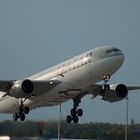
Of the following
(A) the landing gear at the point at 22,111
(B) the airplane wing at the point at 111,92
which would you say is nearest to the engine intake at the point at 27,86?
(A) the landing gear at the point at 22,111

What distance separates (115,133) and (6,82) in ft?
84.4

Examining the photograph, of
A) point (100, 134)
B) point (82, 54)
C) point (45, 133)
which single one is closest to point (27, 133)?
point (45, 133)

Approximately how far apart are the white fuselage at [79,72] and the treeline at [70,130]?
2.93 metres

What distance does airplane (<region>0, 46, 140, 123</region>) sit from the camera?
1726 inches

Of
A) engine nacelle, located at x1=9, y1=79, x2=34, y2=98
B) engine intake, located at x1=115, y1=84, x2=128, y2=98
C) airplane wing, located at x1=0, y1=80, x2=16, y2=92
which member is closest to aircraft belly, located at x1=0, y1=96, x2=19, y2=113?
airplane wing, located at x1=0, y1=80, x2=16, y2=92

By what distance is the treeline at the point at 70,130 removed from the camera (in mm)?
50844

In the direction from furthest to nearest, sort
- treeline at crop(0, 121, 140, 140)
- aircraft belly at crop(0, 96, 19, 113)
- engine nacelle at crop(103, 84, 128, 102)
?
aircraft belly at crop(0, 96, 19, 113)
treeline at crop(0, 121, 140, 140)
engine nacelle at crop(103, 84, 128, 102)

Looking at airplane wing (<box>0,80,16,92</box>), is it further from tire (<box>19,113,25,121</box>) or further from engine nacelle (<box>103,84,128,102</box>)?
engine nacelle (<box>103,84,128,102</box>)

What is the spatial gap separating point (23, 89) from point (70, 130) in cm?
2039

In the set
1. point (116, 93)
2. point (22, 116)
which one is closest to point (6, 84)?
point (22, 116)

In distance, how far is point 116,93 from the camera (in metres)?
49.9

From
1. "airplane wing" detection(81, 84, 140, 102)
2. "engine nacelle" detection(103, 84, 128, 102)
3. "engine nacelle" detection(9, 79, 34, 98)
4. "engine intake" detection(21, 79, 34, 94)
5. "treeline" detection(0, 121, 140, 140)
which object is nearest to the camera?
"engine nacelle" detection(9, 79, 34, 98)

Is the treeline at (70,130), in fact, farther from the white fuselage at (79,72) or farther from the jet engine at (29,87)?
the jet engine at (29,87)

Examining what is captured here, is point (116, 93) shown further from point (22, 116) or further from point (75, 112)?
point (22, 116)
